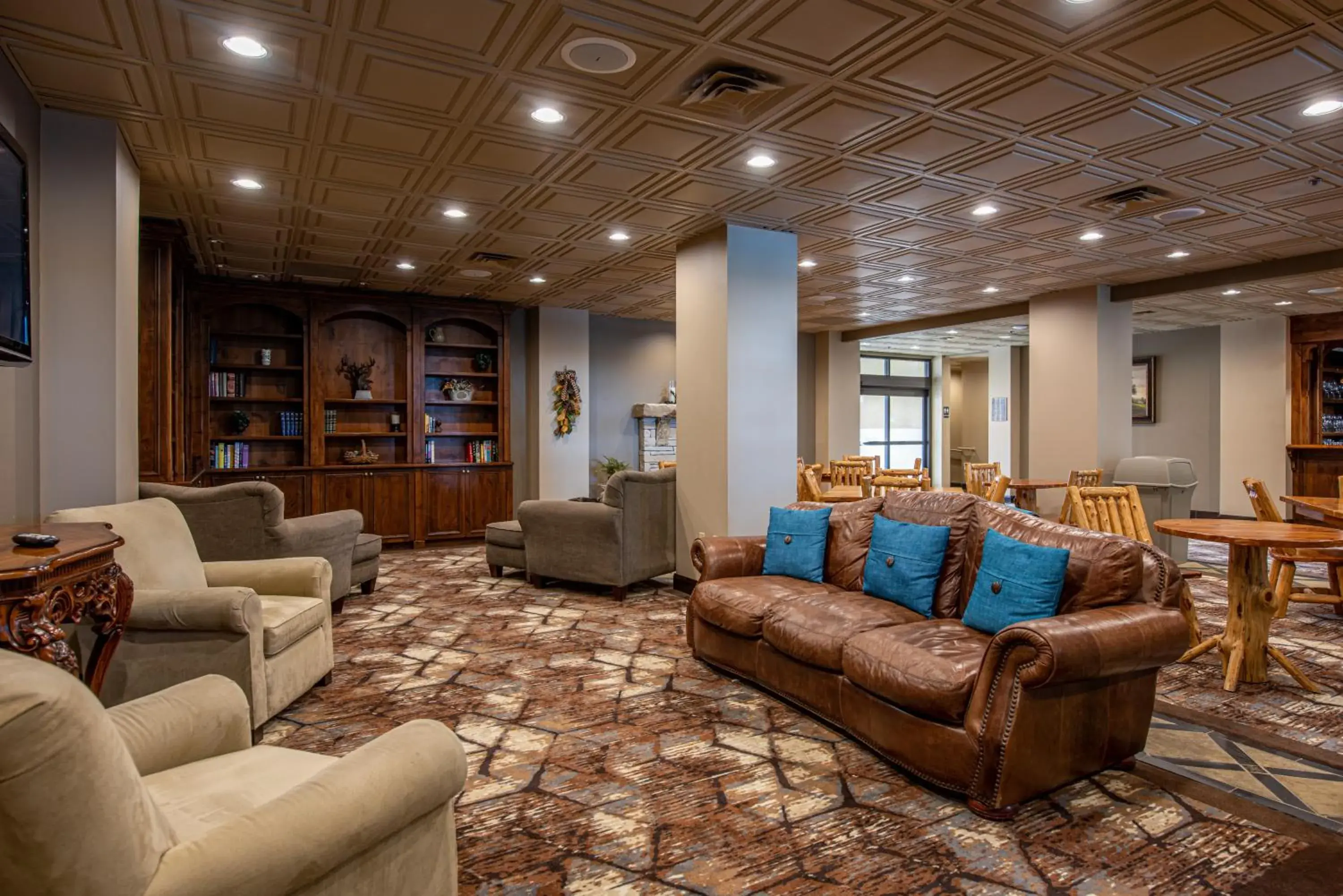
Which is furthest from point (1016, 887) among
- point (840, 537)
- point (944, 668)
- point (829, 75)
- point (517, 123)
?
point (517, 123)

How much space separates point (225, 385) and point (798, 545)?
21.5 ft

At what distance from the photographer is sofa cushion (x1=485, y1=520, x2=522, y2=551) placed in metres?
6.29

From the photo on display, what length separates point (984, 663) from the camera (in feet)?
8.01

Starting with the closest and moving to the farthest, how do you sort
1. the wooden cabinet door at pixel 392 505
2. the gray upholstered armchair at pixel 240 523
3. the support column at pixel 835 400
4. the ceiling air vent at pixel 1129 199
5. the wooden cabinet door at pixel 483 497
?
the gray upholstered armchair at pixel 240 523, the ceiling air vent at pixel 1129 199, the wooden cabinet door at pixel 392 505, the wooden cabinet door at pixel 483 497, the support column at pixel 835 400

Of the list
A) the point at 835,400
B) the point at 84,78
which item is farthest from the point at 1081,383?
the point at 84,78

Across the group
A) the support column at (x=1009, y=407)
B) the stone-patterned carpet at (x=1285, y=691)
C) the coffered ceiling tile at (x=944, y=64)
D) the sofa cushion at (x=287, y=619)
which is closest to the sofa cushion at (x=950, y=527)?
the stone-patterned carpet at (x=1285, y=691)

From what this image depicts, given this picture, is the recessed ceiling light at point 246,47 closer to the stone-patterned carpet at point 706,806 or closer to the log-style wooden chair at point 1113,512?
the stone-patterned carpet at point 706,806

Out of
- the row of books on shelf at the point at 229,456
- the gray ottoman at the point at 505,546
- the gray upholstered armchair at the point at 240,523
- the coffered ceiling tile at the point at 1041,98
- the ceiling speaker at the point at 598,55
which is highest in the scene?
the ceiling speaker at the point at 598,55

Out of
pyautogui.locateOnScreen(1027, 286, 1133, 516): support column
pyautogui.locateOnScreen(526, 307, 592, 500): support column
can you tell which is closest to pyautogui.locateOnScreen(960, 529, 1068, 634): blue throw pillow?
pyautogui.locateOnScreen(1027, 286, 1133, 516): support column

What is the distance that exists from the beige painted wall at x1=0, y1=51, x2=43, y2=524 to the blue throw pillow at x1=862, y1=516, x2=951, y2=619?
12.5 ft

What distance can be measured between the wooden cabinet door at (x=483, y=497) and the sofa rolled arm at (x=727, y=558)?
518cm

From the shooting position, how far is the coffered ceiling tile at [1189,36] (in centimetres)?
283

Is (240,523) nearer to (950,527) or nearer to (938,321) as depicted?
(950,527)

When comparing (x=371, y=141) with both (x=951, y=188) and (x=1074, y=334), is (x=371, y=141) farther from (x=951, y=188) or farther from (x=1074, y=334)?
(x=1074, y=334)
